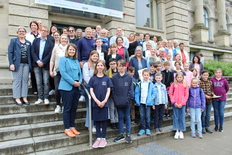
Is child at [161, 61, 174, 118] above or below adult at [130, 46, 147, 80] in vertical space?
below

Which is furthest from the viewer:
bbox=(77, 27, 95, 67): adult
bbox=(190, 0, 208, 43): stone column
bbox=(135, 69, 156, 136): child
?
bbox=(190, 0, 208, 43): stone column

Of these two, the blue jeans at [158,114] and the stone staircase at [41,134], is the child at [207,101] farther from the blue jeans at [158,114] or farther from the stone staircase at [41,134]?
the blue jeans at [158,114]

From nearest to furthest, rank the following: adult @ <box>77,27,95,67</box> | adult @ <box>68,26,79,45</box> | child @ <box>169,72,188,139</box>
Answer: child @ <box>169,72,188,139</box>
adult @ <box>77,27,95,67</box>
adult @ <box>68,26,79,45</box>

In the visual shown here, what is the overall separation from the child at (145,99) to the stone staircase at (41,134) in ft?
0.79

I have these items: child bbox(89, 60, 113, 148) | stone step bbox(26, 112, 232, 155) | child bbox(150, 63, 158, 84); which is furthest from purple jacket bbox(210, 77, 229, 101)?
child bbox(89, 60, 113, 148)

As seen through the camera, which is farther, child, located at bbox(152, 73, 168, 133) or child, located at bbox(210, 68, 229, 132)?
child, located at bbox(210, 68, 229, 132)

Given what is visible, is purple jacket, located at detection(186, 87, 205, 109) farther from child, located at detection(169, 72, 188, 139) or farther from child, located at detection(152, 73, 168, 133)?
child, located at detection(152, 73, 168, 133)

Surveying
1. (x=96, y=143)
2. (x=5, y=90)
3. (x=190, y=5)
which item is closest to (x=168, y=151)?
(x=96, y=143)

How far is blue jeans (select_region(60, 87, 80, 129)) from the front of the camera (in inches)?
151

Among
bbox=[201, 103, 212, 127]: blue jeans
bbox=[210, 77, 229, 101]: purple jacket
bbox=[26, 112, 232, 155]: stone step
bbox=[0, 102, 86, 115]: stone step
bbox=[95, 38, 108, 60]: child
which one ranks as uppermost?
bbox=[95, 38, 108, 60]: child

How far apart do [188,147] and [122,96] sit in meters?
2.08

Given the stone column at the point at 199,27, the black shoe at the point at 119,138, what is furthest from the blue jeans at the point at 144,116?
the stone column at the point at 199,27

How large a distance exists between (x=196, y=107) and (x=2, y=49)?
824 centimetres

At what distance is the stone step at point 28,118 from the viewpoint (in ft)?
12.9
